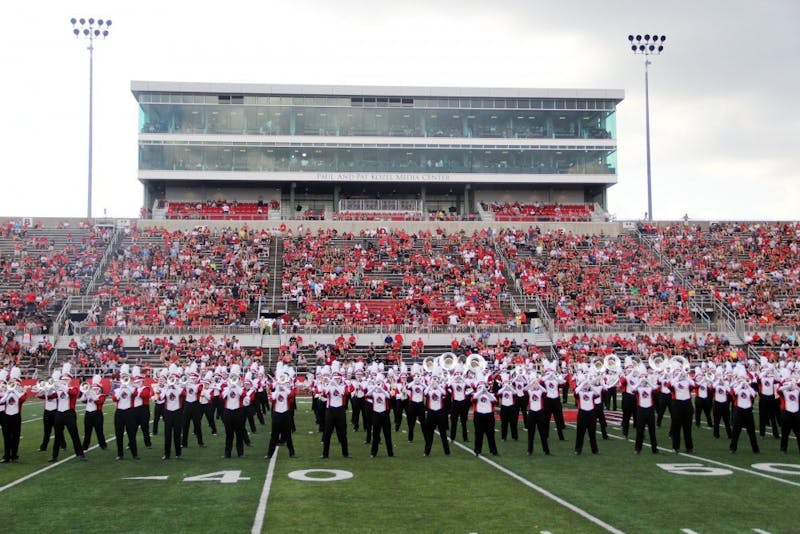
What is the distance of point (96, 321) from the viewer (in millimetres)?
30922

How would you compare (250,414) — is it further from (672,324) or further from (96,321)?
(672,324)

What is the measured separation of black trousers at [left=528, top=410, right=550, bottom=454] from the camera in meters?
Answer: 14.0

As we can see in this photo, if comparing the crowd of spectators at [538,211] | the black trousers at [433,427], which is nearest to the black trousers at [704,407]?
the black trousers at [433,427]

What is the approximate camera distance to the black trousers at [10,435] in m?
13.4

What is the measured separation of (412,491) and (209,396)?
7.57m

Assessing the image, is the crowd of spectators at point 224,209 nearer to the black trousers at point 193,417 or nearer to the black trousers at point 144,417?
the black trousers at point 193,417

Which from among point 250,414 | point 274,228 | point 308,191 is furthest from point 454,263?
point 250,414

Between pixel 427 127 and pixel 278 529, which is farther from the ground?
pixel 427 127

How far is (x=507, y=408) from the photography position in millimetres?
15664

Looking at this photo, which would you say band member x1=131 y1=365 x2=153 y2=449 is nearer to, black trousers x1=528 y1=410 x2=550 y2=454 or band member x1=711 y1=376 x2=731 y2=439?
black trousers x1=528 y1=410 x2=550 y2=454

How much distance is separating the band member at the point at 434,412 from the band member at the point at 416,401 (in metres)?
0.25

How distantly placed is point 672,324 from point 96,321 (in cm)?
2260

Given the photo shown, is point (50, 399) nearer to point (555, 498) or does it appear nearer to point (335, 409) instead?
point (335, 409)

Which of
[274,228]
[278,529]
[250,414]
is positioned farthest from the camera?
[274,228]
